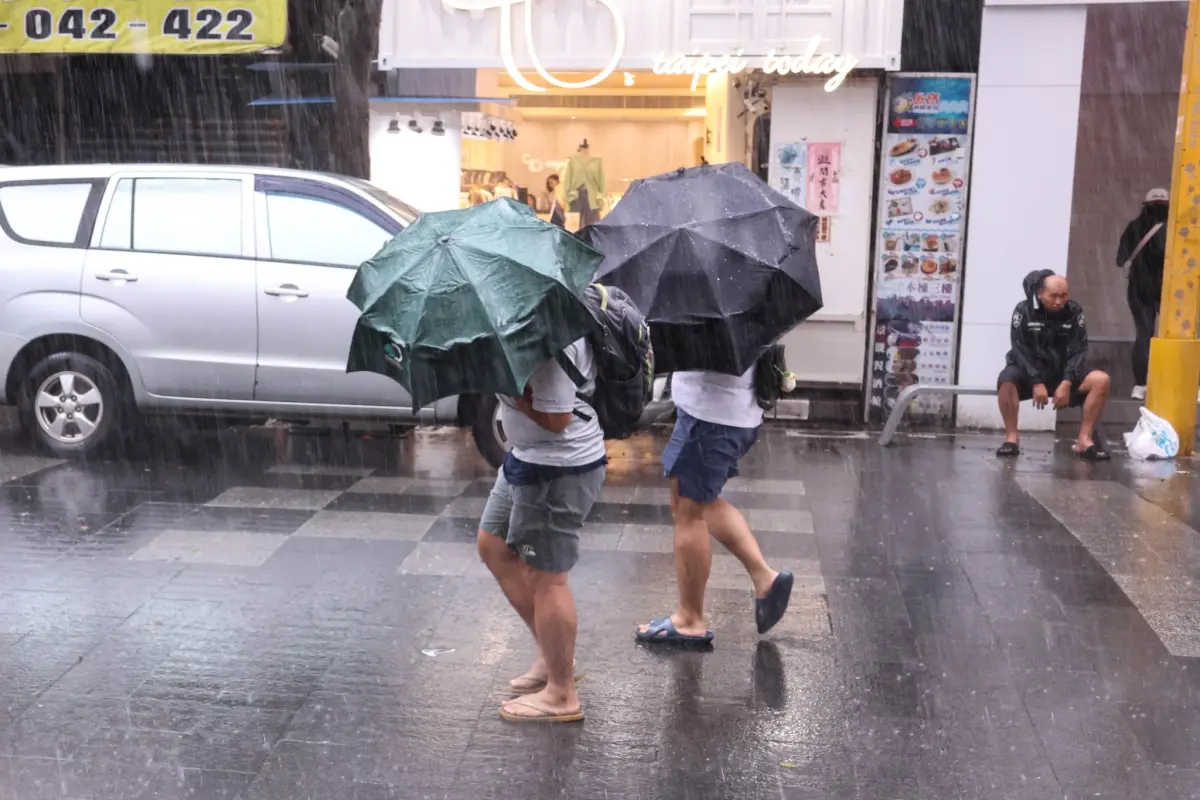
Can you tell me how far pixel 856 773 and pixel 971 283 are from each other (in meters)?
6.95

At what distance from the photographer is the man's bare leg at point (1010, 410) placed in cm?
923

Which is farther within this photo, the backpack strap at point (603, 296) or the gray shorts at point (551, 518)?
the gray shorts at point (551, 518)

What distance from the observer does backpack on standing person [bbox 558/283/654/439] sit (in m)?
3.98

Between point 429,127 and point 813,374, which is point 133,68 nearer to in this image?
point 429,127

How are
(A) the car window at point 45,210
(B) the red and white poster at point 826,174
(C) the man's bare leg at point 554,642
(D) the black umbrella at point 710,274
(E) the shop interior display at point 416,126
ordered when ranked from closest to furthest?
(C) the man's bare leg at point 554,642 → (D) the black umbrella at point 710,274 → (A) the car window at point 45,210 → (B) the red and white poster at point 826,174 → (E) the shop interior display at point 416,126

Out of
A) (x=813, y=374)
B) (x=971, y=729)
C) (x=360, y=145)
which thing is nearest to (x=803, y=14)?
(x=813, y=374)

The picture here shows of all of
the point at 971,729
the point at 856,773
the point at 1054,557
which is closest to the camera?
the point at 856,773

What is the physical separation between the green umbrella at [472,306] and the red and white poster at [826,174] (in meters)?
6.65

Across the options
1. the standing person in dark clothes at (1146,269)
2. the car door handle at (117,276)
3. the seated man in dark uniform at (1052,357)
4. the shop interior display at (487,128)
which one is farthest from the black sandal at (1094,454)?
the car door handle at (117,276)

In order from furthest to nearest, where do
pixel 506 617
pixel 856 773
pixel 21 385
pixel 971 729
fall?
pixel 21 385 → pixel 506 617 → pixel 971 729 → pixel 856 773

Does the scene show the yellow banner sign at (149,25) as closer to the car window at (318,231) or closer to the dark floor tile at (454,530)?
the car window at (318,231)

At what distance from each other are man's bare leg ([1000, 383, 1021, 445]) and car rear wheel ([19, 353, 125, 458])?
6177 mm

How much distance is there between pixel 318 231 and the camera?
26.9ft

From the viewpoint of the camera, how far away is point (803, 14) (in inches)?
392
